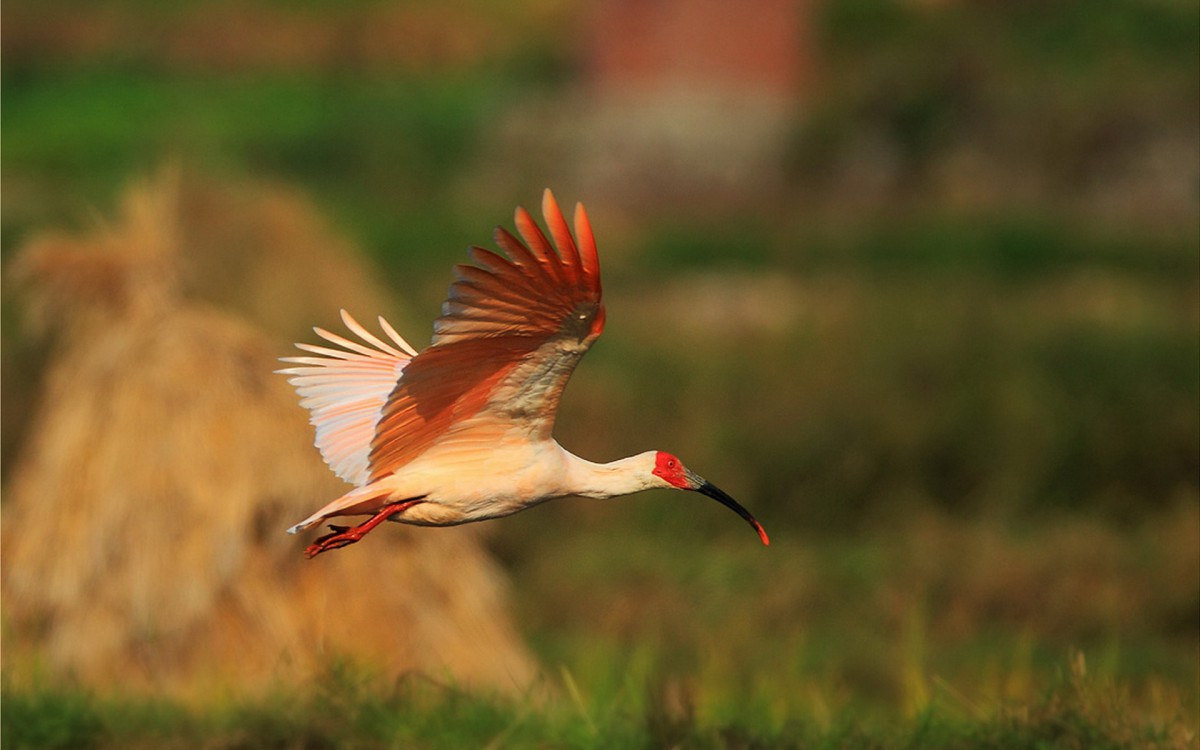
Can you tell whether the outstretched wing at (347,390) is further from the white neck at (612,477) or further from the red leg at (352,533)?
the white neck at (612,477)

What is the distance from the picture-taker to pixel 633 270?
1093 inches

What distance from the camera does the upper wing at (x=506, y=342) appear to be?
5.87 metres

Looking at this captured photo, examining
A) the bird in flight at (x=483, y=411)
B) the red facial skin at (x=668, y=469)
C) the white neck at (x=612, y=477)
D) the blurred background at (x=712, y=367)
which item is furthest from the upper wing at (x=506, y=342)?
the blurred background at (x=712, y=367)

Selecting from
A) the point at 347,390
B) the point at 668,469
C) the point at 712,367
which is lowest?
the point at 712,367

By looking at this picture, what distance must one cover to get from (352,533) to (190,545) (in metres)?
4.66

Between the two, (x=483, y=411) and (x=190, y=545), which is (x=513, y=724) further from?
(x=190, y=545)

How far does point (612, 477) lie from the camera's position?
6.46m

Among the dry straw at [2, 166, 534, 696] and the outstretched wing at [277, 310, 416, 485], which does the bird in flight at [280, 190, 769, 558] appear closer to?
the outstretched wing at [277, 310, 416, 485]

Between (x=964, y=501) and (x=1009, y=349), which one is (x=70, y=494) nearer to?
(x=964, y=501)

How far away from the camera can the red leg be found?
623 cm

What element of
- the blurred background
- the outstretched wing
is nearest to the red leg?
the outstretched wing

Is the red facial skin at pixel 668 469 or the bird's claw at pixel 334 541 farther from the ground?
the red facial skin at pixel 668 469

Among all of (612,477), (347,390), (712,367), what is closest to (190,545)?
(347,390)

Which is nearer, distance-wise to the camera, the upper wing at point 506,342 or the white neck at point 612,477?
the upper wing at point 506,342
